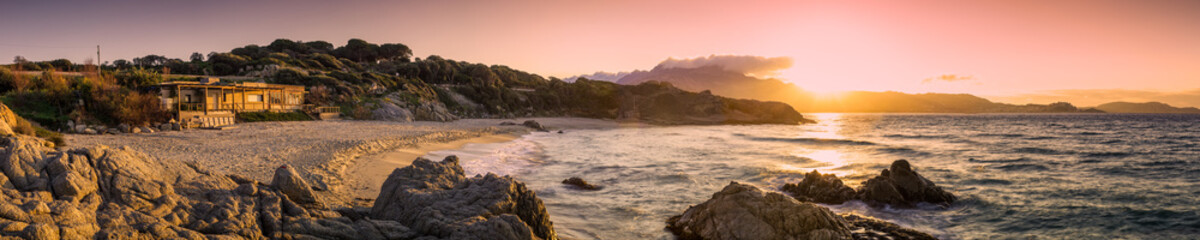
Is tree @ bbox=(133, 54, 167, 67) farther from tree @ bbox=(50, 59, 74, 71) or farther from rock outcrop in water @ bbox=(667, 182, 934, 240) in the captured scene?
rock outcrop in water @ bbox=(667, 182, 934, 240)

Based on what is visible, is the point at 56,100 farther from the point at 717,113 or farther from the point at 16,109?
the point at 717,113

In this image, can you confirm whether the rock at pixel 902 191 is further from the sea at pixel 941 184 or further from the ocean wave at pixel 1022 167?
the ocean wave at pixel 1022 167

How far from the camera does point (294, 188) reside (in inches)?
339

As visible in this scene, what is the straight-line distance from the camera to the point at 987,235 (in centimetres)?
1098

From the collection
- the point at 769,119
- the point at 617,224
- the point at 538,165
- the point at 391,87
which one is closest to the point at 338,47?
the point at 391,87

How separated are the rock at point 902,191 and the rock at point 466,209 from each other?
9212 mm

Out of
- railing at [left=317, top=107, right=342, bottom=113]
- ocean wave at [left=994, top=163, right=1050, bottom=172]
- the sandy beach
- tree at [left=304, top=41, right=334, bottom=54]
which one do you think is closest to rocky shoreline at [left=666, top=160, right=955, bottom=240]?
the sandy beach

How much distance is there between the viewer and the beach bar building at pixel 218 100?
3094 centimetres

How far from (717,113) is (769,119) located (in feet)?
35.8

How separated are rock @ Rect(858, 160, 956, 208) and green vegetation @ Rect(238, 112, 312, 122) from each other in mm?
39217

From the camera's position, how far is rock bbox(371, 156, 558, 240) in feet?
23.6

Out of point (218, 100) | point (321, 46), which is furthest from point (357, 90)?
point (321, 46)

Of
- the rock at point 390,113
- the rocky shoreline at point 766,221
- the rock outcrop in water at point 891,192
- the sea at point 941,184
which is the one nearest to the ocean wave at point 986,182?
the sea at point 941,184

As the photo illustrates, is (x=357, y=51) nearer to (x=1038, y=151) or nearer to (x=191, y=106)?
(x=191, y=106)
